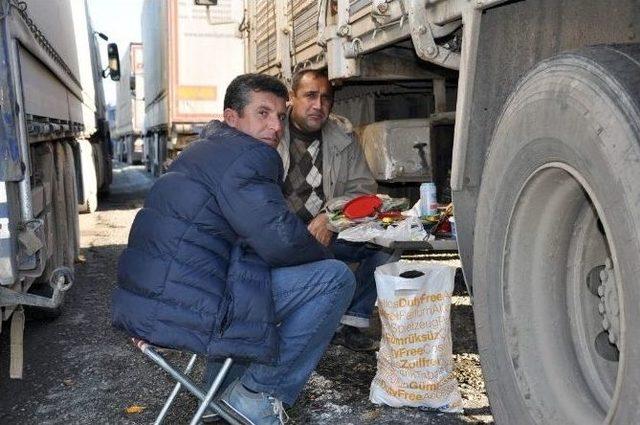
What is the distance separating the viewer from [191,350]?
2566 millimetres

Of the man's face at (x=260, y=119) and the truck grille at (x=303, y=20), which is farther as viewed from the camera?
the truck grille at (x=303, y=20)

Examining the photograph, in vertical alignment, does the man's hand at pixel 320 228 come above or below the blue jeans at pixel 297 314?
above

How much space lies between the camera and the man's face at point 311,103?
4.27 meters

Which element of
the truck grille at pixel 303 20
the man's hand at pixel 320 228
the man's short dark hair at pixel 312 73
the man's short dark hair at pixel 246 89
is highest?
the truck grille at pixel 303 20

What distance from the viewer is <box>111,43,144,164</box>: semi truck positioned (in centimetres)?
2658

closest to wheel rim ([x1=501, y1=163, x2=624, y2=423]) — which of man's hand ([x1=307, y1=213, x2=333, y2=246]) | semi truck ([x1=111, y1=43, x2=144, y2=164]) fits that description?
man's hand ([x1=307, y1=213, x2=333, y2=246])

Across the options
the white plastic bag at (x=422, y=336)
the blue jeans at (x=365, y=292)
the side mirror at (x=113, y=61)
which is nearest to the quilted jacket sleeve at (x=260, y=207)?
the white plastic bag at (x=422, y=336)

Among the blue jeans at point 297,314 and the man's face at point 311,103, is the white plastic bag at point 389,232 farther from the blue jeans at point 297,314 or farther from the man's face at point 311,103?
the man's face at point 311,103

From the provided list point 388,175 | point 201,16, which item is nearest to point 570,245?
point 388,175

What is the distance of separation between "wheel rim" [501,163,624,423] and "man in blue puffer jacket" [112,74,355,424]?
881mm

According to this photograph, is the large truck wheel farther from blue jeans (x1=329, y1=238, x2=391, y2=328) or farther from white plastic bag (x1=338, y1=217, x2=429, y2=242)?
blue jeans (x1=329, y1=238, x2=391, y2=328)

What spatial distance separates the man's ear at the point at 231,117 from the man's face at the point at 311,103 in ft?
4.23

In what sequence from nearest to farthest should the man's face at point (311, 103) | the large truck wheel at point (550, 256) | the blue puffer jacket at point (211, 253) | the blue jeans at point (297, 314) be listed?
the large truck wheel at point (550, 256) < the blue puffer jacket at point (211, 253) < the blue jeans at point (297, 314) < the man's face at point (311, 103)

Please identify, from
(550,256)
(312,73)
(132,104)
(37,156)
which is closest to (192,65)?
(37,156)
